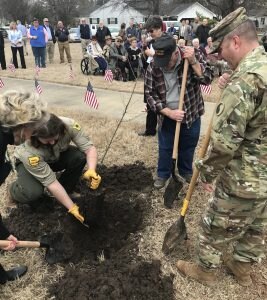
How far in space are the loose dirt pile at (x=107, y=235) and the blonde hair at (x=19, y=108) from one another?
1333 millimetres

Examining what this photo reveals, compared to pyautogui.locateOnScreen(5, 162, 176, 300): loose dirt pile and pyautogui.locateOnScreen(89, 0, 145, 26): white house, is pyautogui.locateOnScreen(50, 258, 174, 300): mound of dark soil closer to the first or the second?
pyautogui.locateOnScreen(5, 162, 176, 300): loose dirt pile

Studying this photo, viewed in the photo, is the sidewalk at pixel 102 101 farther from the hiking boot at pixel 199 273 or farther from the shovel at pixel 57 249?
the shovel at pixel 57 249

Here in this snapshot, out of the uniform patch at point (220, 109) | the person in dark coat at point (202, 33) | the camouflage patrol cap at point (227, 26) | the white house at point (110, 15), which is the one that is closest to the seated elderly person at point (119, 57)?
the person in dark coat at point (202, 33)

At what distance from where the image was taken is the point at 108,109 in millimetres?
7547

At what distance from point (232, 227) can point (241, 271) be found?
1.84ft

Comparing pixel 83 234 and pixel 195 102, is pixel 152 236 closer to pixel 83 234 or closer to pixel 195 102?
pixel 83 234

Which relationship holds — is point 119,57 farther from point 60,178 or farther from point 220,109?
point 220,109

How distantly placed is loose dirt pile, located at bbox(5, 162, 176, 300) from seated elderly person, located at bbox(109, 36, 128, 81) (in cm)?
698

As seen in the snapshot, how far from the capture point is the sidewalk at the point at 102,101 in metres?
7.08

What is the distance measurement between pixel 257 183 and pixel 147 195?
195cm

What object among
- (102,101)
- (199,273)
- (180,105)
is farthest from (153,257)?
(102,101)

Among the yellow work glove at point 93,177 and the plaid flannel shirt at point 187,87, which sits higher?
the plaid flannel shirt at point 187,87

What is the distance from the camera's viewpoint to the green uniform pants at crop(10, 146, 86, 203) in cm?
365

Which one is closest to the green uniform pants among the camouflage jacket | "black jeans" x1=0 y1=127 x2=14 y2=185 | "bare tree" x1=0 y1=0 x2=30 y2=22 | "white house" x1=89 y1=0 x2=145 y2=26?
"black jeans" x1=0 y1=127 x2=14 y2=185
